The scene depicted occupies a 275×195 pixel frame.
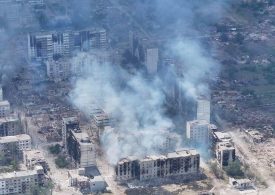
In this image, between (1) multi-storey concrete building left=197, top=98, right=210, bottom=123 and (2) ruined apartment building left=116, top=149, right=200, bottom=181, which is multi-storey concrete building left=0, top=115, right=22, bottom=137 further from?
(1) multi-storey concrete building left=197, top=98, right=210, bottom=123

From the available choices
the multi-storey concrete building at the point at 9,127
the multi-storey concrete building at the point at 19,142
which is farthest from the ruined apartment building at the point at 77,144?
the multi-storey concrete building at the point at 9,127

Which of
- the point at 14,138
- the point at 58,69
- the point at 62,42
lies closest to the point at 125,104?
the point at 14,138

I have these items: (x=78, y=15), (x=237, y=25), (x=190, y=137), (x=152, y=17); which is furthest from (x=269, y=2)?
(x=190, y=137)

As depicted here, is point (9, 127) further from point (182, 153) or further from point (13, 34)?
point (13, 34)

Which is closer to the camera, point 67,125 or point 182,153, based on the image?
point 182,153

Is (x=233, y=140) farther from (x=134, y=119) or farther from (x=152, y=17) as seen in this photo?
(x=152, y=17)
